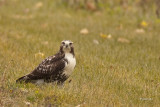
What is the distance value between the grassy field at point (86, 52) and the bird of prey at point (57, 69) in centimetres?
14

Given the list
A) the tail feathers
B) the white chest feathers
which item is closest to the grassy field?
the tail feathers

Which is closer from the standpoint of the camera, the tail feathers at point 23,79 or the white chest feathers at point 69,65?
the white chest feathers at point 69,65

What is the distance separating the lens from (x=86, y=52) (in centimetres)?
1012

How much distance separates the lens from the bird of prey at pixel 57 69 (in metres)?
6.63

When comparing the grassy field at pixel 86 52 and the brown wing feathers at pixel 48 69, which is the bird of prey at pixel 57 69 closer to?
the brown wing feathers at pixel 48 69

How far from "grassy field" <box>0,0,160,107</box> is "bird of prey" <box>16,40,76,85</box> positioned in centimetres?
14

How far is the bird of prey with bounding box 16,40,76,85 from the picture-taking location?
261 inches

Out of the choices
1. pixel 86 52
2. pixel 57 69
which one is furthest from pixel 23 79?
pixel 86 52

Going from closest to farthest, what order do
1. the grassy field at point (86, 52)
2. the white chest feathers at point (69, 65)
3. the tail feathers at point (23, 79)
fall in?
the grassy field at point (86, 52), the white chest feathers at point (69, 65), the tail feathers at point (23, 79)

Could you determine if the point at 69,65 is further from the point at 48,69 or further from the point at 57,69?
the point at 48,69

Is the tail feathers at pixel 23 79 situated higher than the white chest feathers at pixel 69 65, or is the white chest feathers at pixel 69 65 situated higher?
the white chest feathers at pixel 69 65

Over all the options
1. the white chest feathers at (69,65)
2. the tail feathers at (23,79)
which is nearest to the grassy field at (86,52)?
the tail feathers at (23,79)

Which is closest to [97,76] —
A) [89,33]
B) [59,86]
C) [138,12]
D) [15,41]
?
[59,86]

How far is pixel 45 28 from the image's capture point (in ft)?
45.2
